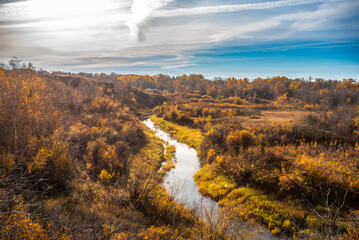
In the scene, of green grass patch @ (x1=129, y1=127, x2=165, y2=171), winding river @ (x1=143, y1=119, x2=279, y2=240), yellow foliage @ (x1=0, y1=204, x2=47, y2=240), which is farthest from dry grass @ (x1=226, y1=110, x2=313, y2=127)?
yellow foliage @ (x1=0, y1=204, x2=47, y2=240)

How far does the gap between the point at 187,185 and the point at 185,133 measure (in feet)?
60.1

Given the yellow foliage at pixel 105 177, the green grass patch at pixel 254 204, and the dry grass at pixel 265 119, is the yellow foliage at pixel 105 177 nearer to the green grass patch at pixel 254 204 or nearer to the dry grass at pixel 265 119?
the green grass patch at pixel 254 204

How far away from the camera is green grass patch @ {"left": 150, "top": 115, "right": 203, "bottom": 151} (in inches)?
1231

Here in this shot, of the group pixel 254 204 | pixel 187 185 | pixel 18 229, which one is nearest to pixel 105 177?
pixel 187 185

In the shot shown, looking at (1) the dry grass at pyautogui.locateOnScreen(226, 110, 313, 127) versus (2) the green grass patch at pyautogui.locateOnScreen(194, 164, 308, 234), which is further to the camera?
(1) the dry grass at pyautogui.locateOnScreen(226, 110, 313, 127)

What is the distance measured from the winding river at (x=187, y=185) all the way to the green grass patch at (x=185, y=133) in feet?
3.66

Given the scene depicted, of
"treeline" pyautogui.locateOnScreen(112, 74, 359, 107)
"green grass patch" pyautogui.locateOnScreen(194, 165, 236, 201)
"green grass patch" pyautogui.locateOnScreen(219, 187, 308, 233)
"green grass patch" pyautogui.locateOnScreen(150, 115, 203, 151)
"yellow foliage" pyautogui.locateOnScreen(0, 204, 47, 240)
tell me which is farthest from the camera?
"treeline" pyautogui.locateOnScreen(112, 74, 359, 107)

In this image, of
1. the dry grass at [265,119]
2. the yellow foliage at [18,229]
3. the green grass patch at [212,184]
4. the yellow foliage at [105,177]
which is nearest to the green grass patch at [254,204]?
the green grass patch at [212,184]

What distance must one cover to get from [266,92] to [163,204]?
90766mm

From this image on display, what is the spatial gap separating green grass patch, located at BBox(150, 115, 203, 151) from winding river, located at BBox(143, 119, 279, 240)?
1116 millimetres

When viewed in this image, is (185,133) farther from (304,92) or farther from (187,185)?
(304,92)

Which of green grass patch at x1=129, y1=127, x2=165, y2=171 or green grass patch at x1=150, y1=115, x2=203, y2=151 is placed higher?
green grass patch at x1=150, y1=115, x2=203, y2=151

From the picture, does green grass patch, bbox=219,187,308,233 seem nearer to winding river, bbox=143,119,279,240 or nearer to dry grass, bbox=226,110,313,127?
winding river, bbox=143,119,279,240

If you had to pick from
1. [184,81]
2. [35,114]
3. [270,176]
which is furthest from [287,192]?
[184,81]
